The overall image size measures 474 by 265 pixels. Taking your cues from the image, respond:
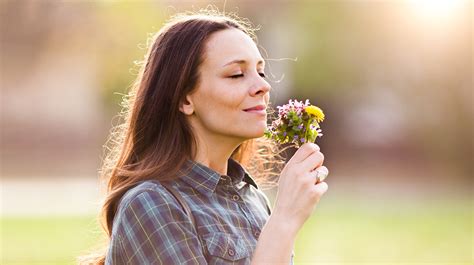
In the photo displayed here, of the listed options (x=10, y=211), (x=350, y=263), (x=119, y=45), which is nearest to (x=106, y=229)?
(x=350, y=263)

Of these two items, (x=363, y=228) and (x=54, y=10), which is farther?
(x=54, y=10)

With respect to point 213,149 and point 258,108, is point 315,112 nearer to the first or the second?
point 258,108

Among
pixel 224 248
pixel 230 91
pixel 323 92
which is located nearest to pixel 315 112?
pixel 230 91

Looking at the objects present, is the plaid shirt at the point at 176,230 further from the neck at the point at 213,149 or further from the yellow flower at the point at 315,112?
the yellow flower at the point at 315,112

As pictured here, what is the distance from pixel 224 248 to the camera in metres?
2.70

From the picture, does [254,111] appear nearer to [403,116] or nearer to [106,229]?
[106,229]

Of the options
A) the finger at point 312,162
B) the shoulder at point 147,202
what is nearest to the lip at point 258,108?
the finger at point 312,162

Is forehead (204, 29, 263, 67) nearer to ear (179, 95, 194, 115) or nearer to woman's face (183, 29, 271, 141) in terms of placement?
woman's face (183, 29, 271, 141)

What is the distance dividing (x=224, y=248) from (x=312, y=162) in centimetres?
39

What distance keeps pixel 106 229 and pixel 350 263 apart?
6.81m

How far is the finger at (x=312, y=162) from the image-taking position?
2.77 m

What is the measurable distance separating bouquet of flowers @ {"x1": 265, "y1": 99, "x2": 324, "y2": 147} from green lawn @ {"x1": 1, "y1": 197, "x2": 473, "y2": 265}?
19.5 feet

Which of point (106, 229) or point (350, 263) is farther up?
point (106, 229)

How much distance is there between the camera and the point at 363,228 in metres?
12.4
